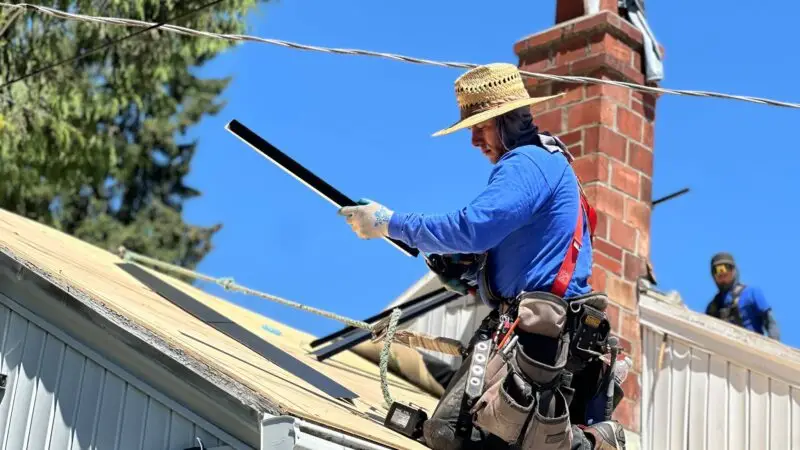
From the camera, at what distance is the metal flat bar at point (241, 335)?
18.0 feet

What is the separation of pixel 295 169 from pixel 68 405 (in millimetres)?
1404

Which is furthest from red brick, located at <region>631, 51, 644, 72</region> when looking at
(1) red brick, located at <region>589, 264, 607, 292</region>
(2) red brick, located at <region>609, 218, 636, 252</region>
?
(1) red brick, located at <region>589, 264, 607, 292</region>

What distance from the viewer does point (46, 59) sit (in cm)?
1350

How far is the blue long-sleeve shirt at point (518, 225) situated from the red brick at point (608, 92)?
8.88 feet

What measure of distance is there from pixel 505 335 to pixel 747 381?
8.98 ft

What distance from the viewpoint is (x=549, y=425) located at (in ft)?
13.7

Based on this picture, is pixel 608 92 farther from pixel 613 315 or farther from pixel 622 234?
pixel 613 315

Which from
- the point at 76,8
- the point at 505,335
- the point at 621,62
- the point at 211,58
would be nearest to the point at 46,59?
the point at 76,8

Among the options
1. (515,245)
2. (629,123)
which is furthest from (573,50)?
(515,245)

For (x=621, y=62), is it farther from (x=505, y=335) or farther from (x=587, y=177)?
(x=505, y=335)

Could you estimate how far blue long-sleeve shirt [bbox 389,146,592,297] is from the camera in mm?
4363

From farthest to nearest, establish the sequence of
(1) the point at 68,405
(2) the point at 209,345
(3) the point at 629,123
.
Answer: (3) the point at 629,123 → (2) the point at 209,345 → (1) the point at 68,405

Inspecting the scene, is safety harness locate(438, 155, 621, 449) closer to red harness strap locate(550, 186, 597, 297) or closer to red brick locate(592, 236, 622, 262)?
red harness strap locate(550, 186, 597, 297)

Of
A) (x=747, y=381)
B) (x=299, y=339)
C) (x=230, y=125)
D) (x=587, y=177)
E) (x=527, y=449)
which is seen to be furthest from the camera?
(x=299, y=339)
